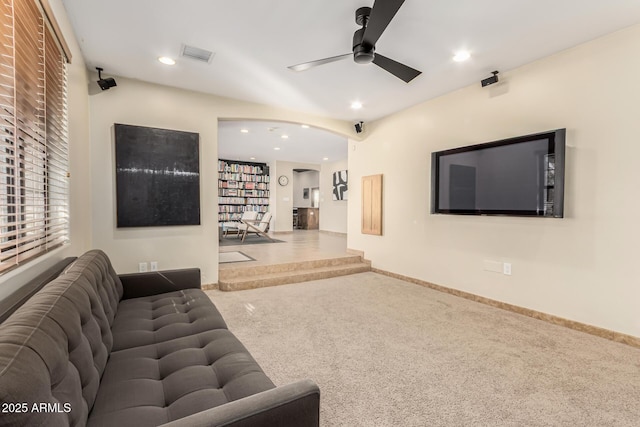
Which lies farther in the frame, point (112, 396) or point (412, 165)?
point (412, 165)

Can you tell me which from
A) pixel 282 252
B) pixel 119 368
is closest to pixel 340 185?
pixel 282 252

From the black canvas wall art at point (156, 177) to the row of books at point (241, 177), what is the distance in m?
5.59

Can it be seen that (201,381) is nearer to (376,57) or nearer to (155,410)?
(155,410)

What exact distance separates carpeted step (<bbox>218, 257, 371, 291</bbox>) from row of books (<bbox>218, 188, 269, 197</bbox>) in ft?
18.0

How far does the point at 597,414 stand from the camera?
163 centimetres

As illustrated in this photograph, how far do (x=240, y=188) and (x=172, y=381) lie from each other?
8.61 m

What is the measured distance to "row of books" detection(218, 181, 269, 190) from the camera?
364 inches

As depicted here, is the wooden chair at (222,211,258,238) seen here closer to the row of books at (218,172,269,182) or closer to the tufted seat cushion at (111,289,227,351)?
the row of books at (218,172,269,182)

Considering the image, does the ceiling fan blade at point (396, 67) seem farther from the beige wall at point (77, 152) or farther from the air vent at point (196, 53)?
the beige wall at point (77, 152)

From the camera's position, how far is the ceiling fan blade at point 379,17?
1.74 metres

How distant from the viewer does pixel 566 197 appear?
111 inches

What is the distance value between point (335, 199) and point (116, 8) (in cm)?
748

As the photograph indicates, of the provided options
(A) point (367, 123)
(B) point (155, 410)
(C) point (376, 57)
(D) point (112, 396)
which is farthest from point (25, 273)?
(A) point (367, 123)

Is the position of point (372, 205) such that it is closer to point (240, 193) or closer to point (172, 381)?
point (172, 381)
